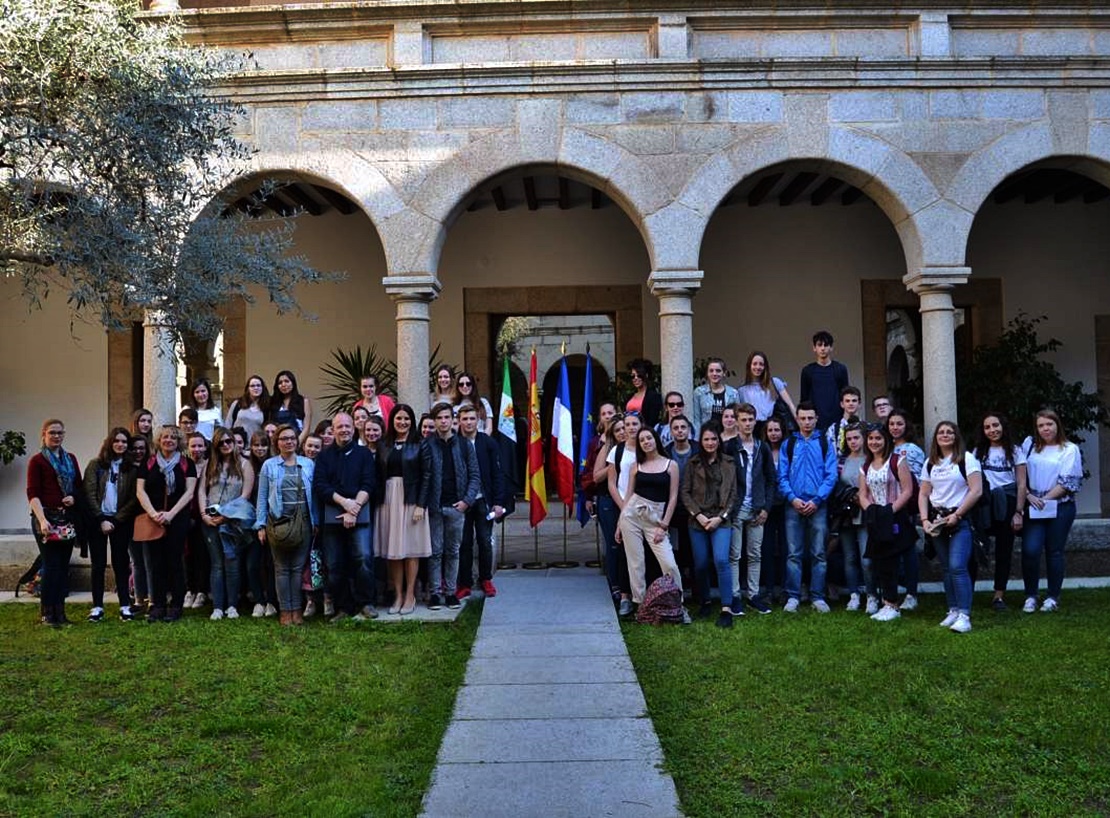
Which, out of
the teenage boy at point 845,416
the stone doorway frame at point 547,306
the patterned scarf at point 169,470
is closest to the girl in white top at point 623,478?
the teenage boy at point 845,416

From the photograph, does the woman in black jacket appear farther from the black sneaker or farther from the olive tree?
the black sneaker

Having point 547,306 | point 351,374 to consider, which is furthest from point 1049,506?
point 351,374

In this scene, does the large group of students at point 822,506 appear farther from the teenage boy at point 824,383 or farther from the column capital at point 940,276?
the column capital at point 940,276

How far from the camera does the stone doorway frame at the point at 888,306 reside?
12.1 meters

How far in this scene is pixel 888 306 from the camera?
40.4 ft

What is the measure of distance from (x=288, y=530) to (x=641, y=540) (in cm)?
254

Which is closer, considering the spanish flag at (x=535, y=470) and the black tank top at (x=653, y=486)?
the black tank top at (x=653, y=486)

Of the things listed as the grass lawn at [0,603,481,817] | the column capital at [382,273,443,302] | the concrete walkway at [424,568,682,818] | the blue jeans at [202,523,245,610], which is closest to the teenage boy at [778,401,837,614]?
the concrete walkway at [424,568,682,818]

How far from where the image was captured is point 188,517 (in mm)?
7582

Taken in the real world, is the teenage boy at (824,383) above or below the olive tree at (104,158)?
below

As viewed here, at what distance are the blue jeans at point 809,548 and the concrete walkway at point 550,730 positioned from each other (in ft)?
4.70

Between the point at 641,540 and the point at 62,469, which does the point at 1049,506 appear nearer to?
the point at 641,540

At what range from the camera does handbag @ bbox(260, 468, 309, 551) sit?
7125 mm

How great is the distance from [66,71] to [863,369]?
367 inches
